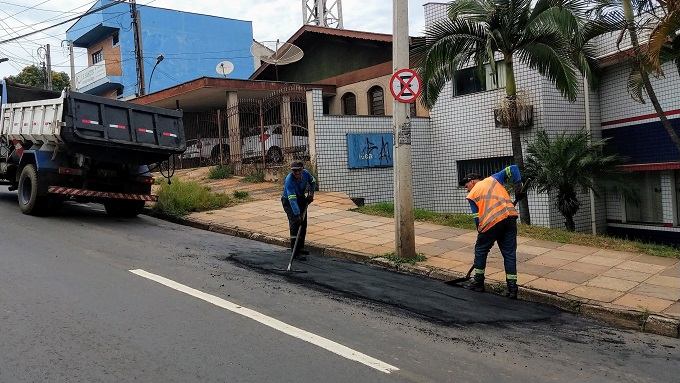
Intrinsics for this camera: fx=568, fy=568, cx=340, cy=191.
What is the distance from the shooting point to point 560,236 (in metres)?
9.30

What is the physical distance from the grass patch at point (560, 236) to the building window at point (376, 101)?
23.8ft

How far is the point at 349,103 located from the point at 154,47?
1590 cm

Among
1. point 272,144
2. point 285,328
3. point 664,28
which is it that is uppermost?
point 664,28

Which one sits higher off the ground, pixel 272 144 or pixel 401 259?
pixel 272 144

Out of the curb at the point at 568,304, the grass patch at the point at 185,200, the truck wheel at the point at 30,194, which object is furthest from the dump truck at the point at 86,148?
the curb at the point at 568,304

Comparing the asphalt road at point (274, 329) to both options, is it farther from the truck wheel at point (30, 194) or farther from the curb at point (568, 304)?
the truck wheel at point (30, 194)

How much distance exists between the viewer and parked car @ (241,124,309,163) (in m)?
14.4

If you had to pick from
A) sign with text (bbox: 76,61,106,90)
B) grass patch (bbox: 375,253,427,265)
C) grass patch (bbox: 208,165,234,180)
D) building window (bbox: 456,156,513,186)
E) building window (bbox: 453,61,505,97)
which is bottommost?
grass patch (bbox: 375,253,427,265)

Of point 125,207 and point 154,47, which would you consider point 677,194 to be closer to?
point 125,207

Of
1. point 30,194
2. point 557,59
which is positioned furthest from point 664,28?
point 30,194

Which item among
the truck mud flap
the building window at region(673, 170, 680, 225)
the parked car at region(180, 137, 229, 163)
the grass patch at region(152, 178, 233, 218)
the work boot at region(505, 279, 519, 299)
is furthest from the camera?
the parked car at region(180, 137, 229, 163)

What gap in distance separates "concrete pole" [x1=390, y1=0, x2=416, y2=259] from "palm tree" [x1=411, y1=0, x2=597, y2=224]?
102 inches

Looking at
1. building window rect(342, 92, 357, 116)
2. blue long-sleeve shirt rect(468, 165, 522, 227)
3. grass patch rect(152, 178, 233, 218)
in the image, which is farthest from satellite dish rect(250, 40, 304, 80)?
blue long-sleeve shirt rect(468, 165, 522, 227)

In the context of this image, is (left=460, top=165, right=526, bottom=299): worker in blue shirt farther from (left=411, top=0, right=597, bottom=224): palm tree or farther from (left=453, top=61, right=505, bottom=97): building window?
(left=453, top=61, right=505, bottom=97): building window
